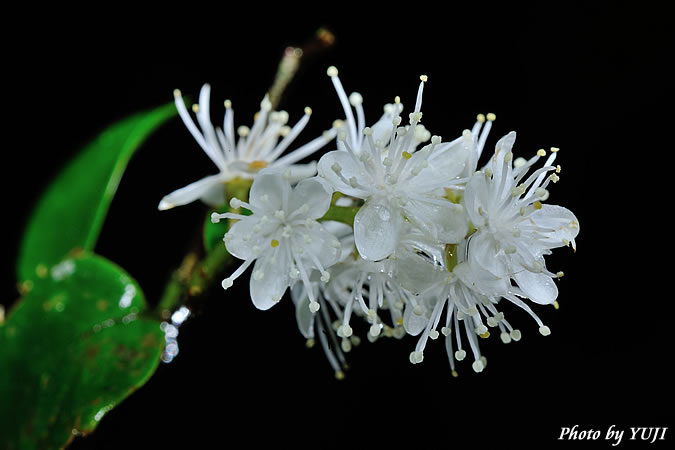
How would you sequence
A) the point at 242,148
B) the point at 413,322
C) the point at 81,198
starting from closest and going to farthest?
1. the point at 413,322
2. the point at 242,148
3. the point at 81,198

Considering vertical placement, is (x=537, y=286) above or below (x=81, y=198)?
above

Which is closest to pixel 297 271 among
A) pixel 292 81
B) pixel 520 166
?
pixel 520 166

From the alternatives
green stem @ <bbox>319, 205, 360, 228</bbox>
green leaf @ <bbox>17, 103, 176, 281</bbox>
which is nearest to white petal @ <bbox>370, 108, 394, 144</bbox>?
green stem @ <bbox>319, 205, 360, 228</bbox>

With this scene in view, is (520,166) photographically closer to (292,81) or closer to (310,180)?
(310,180)

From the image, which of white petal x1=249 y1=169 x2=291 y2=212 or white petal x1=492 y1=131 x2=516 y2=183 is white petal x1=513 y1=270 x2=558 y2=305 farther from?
white petal x1=249 y1=169 x2=291 y2=212

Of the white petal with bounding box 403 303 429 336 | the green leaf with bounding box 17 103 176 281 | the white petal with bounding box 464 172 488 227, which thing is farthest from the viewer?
the green leaf with bounding box 17 103 176 281

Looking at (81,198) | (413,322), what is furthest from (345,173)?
(81,198)

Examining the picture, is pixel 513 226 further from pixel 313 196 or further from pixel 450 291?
pixel 313 196
